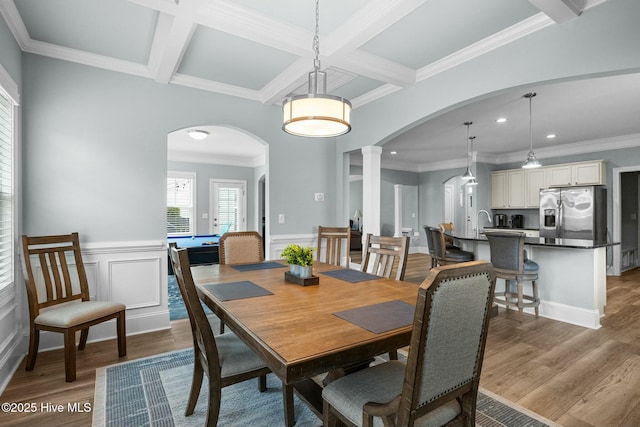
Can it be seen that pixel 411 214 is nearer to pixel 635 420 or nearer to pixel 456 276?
pixel 635 420

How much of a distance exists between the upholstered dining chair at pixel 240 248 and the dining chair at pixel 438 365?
183 cm

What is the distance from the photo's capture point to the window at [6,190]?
7.70 ft

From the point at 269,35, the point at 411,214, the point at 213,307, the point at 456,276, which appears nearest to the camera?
the point at 456,276

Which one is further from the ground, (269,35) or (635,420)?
(269,35)

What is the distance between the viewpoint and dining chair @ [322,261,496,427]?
97 centimetres

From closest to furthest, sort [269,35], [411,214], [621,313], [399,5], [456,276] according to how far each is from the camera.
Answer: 1. [456,276]
2. [399,5]
3. [269,35]
4. [621,313]
5. [411,214]

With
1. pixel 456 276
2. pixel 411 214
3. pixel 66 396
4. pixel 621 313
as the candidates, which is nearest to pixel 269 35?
pixel 456 276

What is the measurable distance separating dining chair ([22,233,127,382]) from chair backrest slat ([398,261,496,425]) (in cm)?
235

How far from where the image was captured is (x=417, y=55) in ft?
9.39

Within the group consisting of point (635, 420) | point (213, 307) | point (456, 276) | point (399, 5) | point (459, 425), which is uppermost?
point (399, 5)

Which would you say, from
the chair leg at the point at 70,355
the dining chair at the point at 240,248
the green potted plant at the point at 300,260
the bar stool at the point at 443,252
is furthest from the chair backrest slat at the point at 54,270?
the bar stool at the point at 443,252

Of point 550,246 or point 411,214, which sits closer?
point 550,246

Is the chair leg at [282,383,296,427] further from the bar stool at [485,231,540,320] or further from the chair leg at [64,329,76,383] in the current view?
the bar stool at [485,231,540,320]

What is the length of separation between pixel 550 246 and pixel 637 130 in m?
4.05
